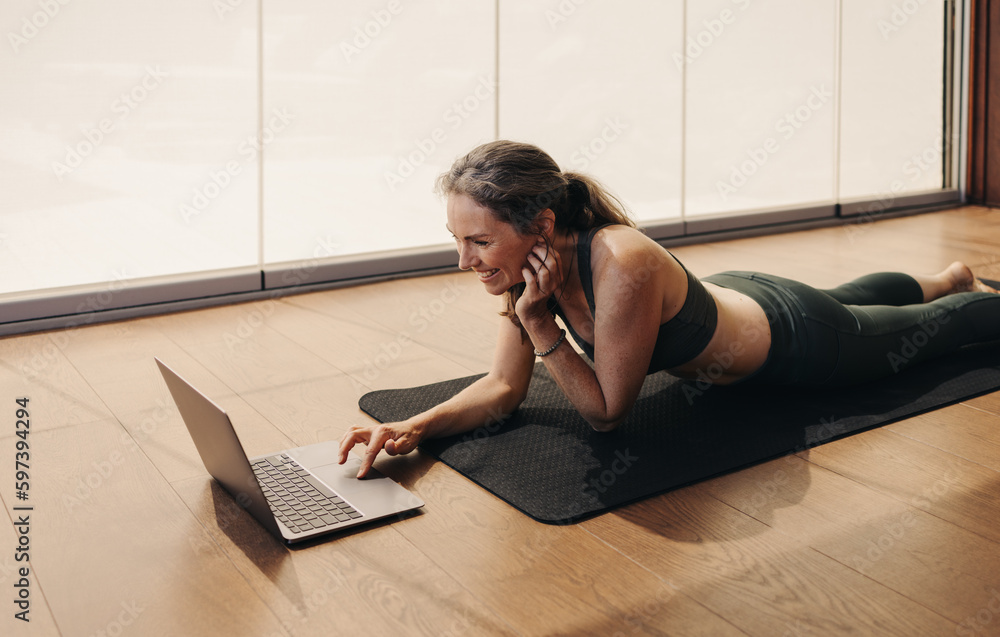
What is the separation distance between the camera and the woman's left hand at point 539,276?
1952mm

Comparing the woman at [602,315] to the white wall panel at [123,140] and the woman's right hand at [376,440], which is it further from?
the white wall panel at [123,140]

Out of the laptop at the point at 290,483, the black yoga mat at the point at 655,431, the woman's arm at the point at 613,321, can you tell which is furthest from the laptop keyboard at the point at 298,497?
the woman's arm at the point at 613,321

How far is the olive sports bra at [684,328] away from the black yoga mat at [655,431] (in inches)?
8.2

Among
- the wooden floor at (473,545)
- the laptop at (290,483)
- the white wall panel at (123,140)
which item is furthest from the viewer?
the white wall panel at (123,140)

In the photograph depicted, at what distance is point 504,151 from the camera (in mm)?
1943

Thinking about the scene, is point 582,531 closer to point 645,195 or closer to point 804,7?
point 645,195

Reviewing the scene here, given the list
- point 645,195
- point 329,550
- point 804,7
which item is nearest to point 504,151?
point 329,550

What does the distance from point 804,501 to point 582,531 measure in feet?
1.55

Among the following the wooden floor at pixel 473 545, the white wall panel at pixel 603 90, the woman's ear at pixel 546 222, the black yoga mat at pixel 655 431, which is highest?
the white wall panel at pixel 603 90

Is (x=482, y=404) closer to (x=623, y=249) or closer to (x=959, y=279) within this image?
(x=623, y=249)

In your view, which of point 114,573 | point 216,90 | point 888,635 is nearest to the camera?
point 888,635

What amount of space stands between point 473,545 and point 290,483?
1.53 feet

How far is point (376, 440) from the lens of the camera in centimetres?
207

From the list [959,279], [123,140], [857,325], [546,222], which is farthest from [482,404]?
[123,140]
